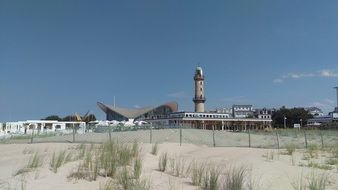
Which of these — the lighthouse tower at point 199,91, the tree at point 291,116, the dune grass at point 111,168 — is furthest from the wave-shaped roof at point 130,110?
the dune grass at point 111,168

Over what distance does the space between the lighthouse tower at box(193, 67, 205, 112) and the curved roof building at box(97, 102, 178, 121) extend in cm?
1143

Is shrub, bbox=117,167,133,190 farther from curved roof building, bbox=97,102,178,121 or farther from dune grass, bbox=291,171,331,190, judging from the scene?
curved roof building, bbox=97,102,178,121

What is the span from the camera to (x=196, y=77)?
157375 mm

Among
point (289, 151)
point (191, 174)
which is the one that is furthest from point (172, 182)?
point (289, 151)

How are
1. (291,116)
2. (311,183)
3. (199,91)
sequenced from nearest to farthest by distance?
(311,183) → (291,116) → (199,91)

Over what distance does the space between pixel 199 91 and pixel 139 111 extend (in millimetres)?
23827

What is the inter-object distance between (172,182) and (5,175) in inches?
164

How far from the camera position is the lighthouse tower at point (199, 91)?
154 m

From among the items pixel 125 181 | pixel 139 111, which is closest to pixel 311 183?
pixel 125 181

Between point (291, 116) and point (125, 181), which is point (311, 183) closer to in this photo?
point (125, 181)

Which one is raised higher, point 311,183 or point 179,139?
point 179,139

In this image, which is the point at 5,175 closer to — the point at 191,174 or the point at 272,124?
the point at 191,174

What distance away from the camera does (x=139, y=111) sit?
15975cm

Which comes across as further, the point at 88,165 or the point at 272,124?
the point at 272,124
